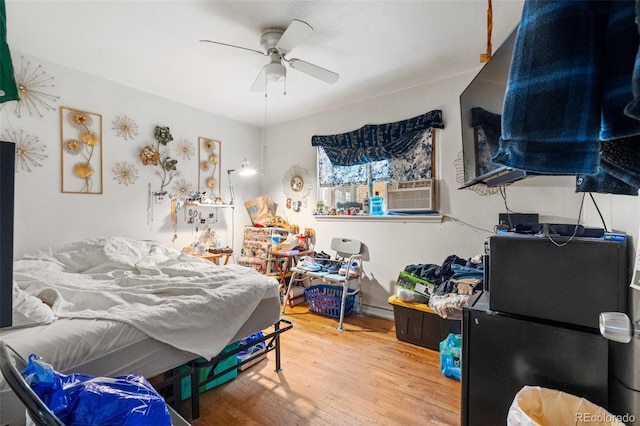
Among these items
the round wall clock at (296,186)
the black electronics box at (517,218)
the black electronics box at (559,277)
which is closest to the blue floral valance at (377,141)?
the round wall clock at (296,186)

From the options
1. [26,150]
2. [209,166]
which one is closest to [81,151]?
[26,150]

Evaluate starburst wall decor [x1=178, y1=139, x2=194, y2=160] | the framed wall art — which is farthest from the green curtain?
the framed wall art

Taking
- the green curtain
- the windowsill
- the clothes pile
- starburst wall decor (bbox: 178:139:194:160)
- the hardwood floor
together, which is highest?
starburst wall decor (bbox: 178:139:194:160)

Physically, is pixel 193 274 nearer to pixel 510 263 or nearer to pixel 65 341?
pixel 65 341

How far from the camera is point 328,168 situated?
3904mm

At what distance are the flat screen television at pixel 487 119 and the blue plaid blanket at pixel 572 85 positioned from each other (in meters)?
0.55

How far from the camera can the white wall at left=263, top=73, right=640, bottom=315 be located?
8.14 feet

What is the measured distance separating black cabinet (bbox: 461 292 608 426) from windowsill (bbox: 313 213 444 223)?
5.66ft

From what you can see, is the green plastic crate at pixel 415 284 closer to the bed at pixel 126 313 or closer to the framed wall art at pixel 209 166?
the bed at pixel 126 313

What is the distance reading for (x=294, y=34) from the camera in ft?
6.28

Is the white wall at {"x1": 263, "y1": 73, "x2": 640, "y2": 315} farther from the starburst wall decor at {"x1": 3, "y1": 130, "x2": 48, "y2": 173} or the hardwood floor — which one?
the starburst wall decor at {"x1": 3, "y1": 130, "x2": 48, "y2": 173}

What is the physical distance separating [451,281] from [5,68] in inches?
110

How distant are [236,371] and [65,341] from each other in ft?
3.85

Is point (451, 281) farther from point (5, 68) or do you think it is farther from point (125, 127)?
point (125, 127)
